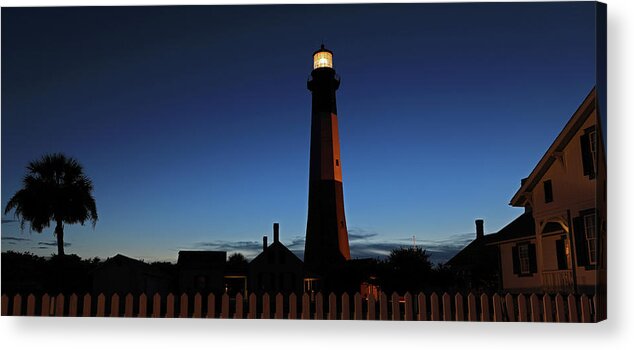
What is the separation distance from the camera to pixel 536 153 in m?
8.59

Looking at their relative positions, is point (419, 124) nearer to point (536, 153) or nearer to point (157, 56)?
point (536, 153)

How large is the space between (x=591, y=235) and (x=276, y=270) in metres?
3.66

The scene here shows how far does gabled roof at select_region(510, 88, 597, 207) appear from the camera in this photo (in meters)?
7.76

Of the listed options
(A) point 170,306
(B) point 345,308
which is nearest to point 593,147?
(B) point 345,308

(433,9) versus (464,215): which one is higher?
(433,9)

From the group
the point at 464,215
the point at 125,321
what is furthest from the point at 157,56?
the point at 464,215

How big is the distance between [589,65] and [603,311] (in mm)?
2708

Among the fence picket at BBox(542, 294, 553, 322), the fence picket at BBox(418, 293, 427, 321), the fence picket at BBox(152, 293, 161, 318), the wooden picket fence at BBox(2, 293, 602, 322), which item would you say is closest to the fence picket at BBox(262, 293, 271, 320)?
the wooden picket fence at BBox(2, 293, 602, 322)

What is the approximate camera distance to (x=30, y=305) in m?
8.48

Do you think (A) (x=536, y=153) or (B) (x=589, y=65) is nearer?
(B) (x=589, y=65)

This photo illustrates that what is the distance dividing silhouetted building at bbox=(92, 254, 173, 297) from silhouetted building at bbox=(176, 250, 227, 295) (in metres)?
0.24

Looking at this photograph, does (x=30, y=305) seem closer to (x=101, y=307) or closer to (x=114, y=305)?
(x=101, y=307)

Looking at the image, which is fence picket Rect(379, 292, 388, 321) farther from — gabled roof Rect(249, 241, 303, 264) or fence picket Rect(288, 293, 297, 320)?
gabled roof Rect(249, 241, 303, 264)

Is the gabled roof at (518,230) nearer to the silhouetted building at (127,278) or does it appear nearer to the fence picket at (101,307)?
the silhouetted building at (127,278)
